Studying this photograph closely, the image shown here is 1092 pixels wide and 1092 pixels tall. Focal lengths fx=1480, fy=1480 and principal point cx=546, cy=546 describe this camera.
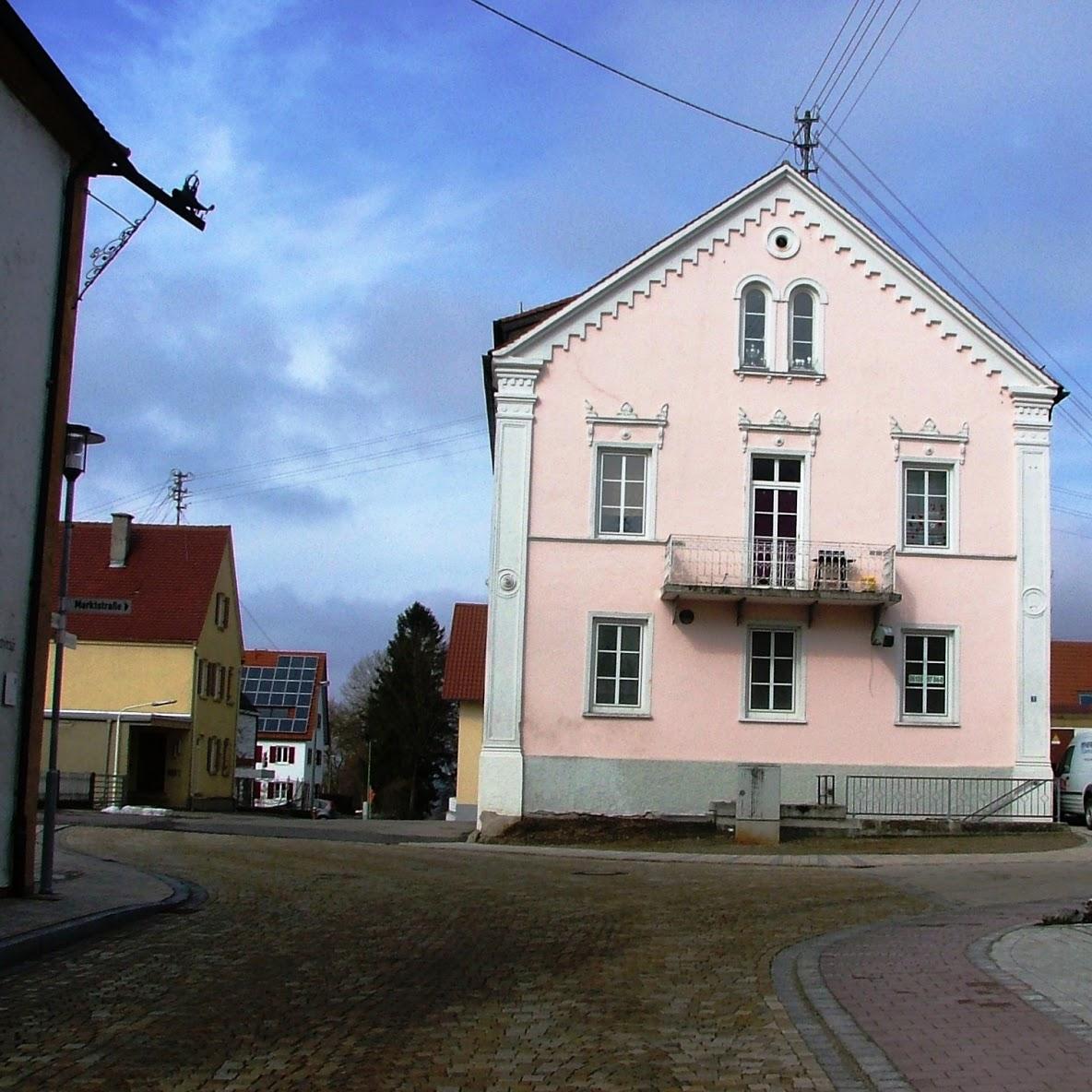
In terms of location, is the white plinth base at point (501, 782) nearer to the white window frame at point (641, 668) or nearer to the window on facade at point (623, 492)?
the white window frame at point (641, 668)

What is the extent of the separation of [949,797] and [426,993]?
67.7ft

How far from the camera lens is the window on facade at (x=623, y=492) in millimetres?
28500

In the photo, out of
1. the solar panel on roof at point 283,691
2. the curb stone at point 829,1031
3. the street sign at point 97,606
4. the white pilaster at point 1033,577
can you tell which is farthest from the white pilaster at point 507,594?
the solar panel on roof at point 283,691

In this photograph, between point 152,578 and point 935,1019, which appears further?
point 152,578

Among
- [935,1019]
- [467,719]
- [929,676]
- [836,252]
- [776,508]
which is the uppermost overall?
[836,252]

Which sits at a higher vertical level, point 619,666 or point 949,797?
point 619,666

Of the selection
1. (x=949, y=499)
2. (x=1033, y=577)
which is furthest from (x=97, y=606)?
(x=1033, y=577)

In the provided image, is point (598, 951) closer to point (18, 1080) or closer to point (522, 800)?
point (18, 1080)

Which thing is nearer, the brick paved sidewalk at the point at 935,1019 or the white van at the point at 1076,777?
the brick paved sidewalk at the point at 935,1019

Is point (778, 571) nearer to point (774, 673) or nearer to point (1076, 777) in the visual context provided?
point (774, 673)

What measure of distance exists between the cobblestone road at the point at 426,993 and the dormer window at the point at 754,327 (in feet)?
47.2

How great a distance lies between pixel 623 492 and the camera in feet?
93.9

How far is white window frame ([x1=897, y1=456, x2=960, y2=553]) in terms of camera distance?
28859 millimetres

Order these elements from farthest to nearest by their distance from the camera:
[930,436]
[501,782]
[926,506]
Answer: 1. [926,506]
2. [930,436]
3. [501,782]
